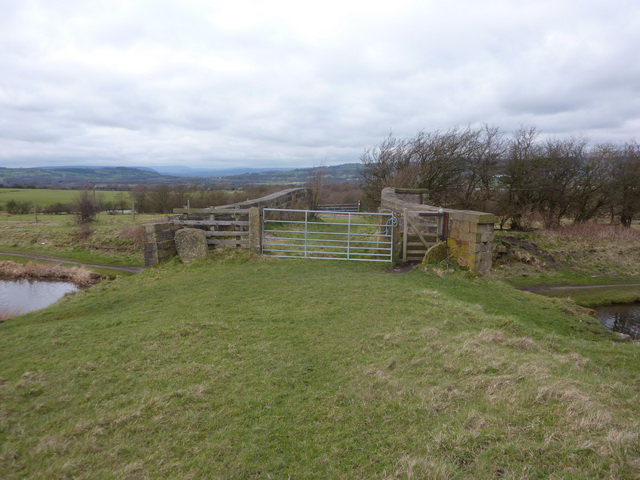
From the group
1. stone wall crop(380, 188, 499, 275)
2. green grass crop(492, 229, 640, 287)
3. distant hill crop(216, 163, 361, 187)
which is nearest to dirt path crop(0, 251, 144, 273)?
distant hill crop(216, 163, 361, 187)

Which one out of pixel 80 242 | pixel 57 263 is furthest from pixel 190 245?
pixel 80 242

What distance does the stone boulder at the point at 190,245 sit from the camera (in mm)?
10273

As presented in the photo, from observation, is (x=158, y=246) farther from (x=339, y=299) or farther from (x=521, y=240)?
(x=521, y=240)

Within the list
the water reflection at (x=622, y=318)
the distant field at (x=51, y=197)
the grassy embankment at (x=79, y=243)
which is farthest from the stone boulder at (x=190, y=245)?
the distant field at (x=51, y=197)

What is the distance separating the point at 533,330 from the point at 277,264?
20.5 feet

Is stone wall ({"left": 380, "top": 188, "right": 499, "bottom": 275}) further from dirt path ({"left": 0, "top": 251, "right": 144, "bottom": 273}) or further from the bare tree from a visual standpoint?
the bare tree

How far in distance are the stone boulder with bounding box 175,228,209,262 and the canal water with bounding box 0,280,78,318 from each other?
713 cm

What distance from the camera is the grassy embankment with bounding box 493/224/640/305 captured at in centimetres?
1365

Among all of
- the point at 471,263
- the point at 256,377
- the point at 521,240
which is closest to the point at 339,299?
the point at 256,377

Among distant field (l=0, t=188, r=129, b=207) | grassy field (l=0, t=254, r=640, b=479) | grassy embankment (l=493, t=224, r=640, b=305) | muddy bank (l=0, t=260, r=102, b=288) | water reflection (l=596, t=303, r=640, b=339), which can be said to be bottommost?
muddy bank (l=0, t=260, r=102, b=288)

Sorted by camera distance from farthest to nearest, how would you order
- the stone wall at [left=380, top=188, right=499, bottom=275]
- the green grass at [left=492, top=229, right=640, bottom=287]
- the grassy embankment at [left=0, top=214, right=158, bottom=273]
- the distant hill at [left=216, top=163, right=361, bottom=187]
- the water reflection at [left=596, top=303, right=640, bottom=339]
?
the distant hill at [left=216, top=163, right=361, bottom=187] → the grassy embankment at [left=0, top=214, right=158, bottom=273] → the green grass at [left=492, top=229, right=640, bottom=287] → the water reflection at [left=596, top=303, right=640, bottom=339] → the stone wall at [left=380, top=188, right=499, bottom=275]

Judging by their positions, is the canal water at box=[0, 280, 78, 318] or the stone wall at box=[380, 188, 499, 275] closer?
the stone wall at box=[380, 188, 499, 275]

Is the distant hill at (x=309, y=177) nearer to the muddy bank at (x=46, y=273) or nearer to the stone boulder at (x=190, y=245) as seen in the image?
the muddy bank at (x=46, y=273)

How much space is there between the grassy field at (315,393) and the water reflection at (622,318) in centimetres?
385
